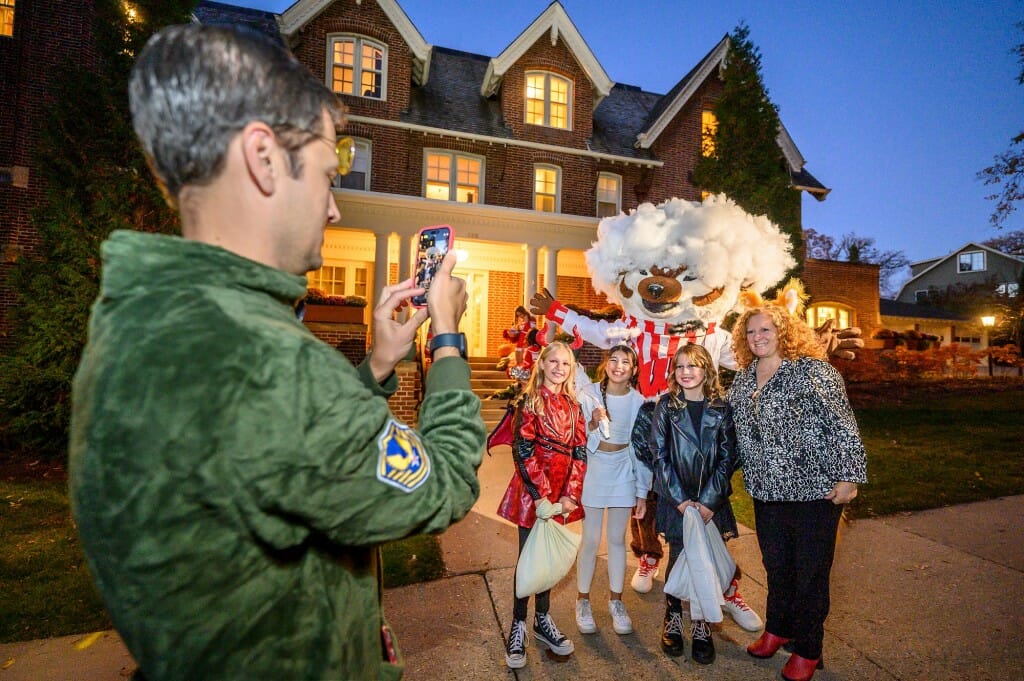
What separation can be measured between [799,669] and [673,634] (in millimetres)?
660

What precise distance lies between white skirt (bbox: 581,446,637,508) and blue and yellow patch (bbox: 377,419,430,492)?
278 cm

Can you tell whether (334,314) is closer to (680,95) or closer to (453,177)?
(453,177)

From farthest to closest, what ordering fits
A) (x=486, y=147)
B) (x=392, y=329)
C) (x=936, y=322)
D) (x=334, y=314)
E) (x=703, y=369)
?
1. (x=936, y=322)
2. (x=486, y=147)
3. (x=334, y=314)
4. (x=703, y=369)
5. (x=392, y=329)

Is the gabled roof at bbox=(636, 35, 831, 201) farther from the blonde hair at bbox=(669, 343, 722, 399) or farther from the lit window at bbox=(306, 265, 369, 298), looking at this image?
the blonde hair at bbox=(669, 343, 722, 399)

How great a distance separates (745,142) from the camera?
11.7m

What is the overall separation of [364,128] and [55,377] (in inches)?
338

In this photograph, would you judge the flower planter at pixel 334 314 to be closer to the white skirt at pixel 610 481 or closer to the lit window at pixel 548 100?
the white skirt at pixel 610 481

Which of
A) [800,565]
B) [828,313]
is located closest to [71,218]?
[800,565]

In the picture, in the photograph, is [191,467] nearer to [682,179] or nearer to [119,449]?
[119,449]

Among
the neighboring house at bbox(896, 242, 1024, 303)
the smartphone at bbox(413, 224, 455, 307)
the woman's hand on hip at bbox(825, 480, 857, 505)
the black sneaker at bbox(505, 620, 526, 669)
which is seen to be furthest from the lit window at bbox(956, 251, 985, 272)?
the smartphone at bbox(413, 224, 455, 307)

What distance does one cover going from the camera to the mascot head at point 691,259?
4.48 meters

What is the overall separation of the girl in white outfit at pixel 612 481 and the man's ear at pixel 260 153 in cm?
293

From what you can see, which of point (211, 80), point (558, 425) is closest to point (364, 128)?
point (558, 425)

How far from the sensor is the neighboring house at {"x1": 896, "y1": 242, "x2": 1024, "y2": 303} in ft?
127
